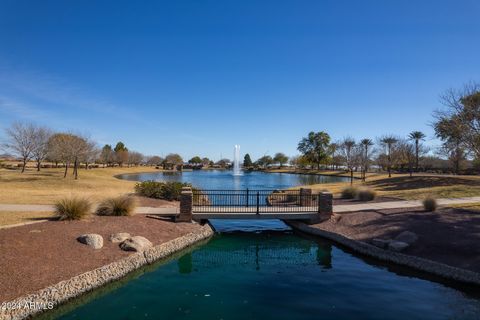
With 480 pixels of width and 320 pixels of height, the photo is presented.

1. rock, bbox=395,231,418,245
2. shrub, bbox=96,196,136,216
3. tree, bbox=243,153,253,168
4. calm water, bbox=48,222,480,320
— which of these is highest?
tree, bbox=243,153,253,168

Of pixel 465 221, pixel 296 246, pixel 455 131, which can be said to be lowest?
pixel 296 246

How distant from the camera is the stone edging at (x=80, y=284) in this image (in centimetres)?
825

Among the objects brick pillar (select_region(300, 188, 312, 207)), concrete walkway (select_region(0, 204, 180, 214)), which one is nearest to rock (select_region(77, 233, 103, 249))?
concrete walkway (select_region(0, 204, 180, 214))

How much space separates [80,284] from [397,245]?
36.2ft

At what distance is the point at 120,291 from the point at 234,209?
1040 centimetres

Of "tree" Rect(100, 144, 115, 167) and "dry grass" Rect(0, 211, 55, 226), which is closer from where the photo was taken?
"dry grass" Rect(0, 211, 55, 226)

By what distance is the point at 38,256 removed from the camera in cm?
1092

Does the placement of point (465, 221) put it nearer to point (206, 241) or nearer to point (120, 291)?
point (206, 241)

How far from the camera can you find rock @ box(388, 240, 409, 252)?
45.2ft

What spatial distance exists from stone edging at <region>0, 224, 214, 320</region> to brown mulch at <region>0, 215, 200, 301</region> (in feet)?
0.91

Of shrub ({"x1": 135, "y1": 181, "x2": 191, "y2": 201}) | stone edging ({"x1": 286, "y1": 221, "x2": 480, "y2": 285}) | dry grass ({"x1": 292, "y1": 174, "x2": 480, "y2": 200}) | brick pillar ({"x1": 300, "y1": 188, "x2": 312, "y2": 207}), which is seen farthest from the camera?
dry grass ({"x1": 292, "y1": 174, "x2": 480, "y2": 200})

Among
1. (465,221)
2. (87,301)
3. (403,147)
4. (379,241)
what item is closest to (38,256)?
(87,301)

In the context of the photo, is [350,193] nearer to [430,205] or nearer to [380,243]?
[430,205]

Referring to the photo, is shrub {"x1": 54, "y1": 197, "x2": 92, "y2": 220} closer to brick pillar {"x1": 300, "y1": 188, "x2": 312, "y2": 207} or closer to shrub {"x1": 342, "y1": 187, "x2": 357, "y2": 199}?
brick pillar {"x1": 300, "y1": 188, "x2": 312, "y2": 207}
